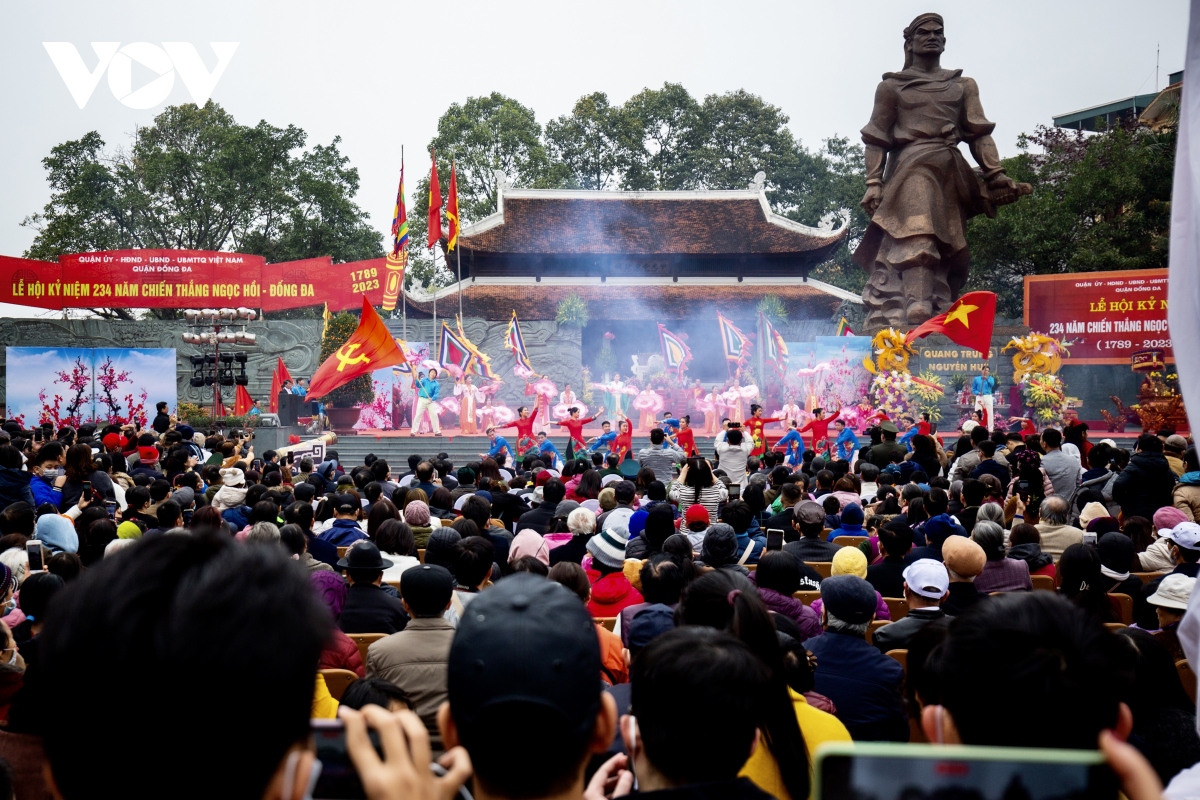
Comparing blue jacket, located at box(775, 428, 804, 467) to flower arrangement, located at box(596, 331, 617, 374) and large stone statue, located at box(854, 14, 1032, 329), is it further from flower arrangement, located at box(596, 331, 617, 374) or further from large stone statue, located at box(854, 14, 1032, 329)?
flower arrangement, located at box(596, 331, 617, 374)

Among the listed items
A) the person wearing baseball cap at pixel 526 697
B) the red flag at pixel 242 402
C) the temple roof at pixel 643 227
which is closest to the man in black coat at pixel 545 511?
the person wearing baseball cap at pixel 526 697

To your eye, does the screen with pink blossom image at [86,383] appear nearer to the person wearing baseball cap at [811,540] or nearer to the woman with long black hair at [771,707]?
the person wearing baseball cap at [811,540]

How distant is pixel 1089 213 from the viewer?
95.2 ft

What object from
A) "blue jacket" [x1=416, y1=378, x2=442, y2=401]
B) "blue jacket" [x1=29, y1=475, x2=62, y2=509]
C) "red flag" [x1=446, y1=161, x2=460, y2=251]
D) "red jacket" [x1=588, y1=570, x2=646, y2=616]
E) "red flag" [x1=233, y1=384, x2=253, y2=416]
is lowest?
"red jacket" [x1=588, y1=570, x2=646, y2=616]

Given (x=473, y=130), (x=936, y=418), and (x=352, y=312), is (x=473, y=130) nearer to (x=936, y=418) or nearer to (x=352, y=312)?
(x=352, y=312)

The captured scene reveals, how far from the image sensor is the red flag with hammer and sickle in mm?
13539

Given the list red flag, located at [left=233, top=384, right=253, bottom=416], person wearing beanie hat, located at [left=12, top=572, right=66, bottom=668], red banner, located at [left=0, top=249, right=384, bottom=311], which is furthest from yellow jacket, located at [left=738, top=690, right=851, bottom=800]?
red banner, located at [left=0, top=249, right=384, bottom=311]

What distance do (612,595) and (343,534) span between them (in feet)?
8.29

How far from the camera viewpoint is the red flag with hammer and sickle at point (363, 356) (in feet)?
44.4

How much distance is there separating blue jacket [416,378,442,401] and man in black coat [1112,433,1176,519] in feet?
54.1

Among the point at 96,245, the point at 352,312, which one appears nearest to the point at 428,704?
the point at 352,312

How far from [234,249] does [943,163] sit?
86.7 feet

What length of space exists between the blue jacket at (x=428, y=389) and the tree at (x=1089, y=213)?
16.8 metres

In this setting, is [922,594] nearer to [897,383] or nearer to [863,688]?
[863,688]
